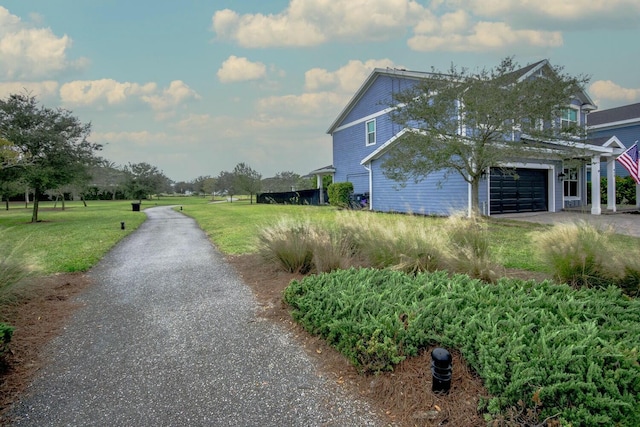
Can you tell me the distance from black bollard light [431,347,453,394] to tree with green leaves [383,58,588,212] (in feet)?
33.3

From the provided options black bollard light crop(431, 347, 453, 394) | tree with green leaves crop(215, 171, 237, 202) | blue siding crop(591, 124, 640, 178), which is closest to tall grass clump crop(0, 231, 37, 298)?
black bollard light crop(431, 347, 453, 394)

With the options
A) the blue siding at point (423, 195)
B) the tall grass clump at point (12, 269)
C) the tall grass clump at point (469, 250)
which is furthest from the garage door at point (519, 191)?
the tall grass clump at point (12, 269)

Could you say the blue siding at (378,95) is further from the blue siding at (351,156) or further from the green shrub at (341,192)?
the green shrub at (341,192)

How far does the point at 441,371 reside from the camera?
8.46ft

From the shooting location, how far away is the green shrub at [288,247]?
618 centimetres

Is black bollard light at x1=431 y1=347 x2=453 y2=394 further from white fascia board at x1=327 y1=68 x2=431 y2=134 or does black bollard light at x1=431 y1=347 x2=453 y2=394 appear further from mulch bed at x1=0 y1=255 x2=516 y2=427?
white fascia board at x1=327 y1=68 x2=431 y2=134

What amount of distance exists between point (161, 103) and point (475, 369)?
18.4 meters

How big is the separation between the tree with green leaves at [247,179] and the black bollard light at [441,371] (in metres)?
38.1

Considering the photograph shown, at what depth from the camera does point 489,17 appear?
1248cm

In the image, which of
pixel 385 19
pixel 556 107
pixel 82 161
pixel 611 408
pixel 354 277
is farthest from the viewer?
pixel 82 161

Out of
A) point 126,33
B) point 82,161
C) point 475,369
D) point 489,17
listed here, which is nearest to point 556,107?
point 489,17

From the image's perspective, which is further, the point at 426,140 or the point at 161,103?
the point at 161,103

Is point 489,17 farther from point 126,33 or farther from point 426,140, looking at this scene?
point 126,33

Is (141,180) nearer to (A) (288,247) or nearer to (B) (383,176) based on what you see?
(B) (383,176)
